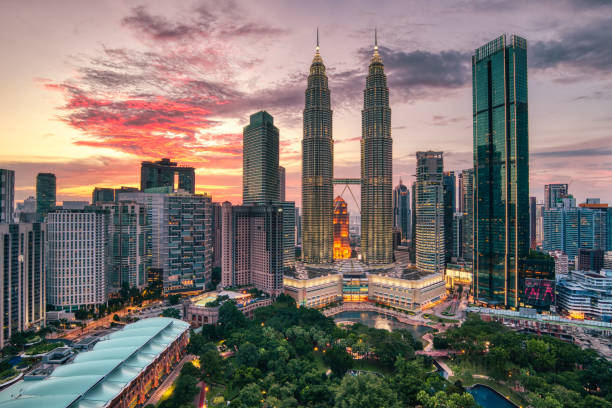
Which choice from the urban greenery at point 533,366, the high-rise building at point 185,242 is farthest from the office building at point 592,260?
the high-rise building at point 185,242

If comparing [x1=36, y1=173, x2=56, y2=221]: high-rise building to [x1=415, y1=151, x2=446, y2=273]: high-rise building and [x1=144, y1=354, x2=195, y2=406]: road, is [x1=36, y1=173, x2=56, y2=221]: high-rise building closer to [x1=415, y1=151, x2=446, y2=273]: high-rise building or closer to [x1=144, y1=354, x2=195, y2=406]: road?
[x1=144, y1=354, x2=195, y2=406]: road

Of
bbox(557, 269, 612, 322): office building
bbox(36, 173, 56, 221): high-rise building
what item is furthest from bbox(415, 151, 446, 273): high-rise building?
bbox(36, 173, 56, 221): high-rise building

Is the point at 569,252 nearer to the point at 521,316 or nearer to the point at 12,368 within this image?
the point at 521,316

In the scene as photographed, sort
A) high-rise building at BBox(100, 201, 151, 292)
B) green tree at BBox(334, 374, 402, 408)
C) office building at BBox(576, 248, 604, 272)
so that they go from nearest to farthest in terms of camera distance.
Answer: green tree at BBox(334, 374, 402, 408)
high-rise building at BBox(100, 201, 151, 292)
office building at BBox(576, 248, 604, 272)

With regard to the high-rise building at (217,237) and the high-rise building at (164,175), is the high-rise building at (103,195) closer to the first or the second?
the high-rise building at (164,175)

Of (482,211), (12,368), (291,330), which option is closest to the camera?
(12,368)

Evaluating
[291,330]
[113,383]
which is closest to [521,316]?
[291,330]

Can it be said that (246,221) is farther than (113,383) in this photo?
Yes
